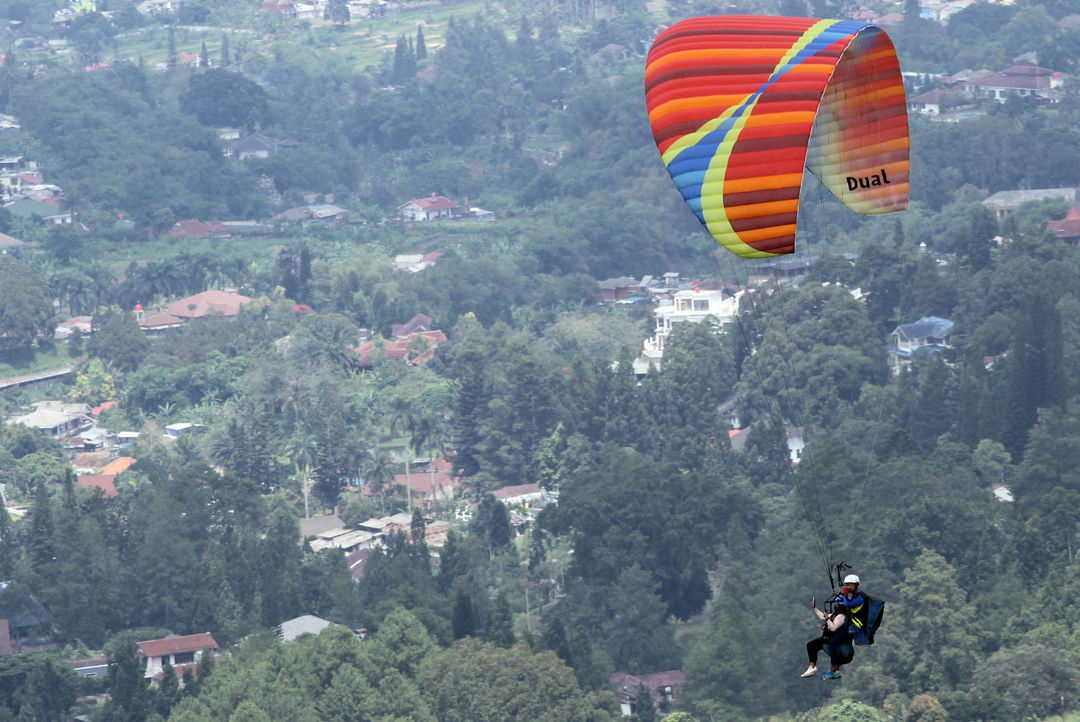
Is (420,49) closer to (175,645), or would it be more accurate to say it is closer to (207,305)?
(207,305)

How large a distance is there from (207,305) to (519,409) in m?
18.7

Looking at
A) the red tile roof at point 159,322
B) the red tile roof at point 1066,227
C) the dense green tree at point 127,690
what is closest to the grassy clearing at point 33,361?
the red tile roof at point 159,322

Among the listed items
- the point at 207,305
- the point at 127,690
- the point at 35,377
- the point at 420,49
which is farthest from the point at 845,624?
the point at 420,49

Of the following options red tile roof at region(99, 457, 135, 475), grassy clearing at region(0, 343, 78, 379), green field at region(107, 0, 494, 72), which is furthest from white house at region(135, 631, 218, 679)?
green field at region(107, 0, 494, 72)

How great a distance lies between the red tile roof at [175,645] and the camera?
48375 mm

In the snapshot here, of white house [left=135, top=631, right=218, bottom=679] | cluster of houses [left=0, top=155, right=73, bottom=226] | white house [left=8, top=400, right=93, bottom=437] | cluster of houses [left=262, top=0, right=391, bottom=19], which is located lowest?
white house [left=135, top=631, right=218, bottom=679]

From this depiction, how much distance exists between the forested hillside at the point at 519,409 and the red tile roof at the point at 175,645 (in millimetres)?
933

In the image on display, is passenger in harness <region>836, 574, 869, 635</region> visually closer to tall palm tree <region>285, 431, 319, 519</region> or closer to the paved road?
tall palm tree <region>285, 431, 319, 519</region>

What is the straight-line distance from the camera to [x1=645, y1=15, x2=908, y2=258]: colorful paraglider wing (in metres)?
21.3

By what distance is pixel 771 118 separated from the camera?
21422 mm

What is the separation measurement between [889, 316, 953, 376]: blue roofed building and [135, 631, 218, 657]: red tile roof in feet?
82.6

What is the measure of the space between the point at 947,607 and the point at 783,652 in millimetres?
3271

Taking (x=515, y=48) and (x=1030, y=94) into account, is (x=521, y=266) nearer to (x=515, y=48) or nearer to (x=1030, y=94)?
(x=1030, y=94)

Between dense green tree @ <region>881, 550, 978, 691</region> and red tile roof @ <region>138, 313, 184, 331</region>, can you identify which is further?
red tile roof @ <region>138, 313, 184, 331</region>
